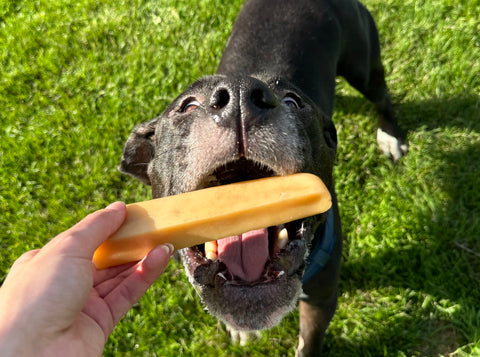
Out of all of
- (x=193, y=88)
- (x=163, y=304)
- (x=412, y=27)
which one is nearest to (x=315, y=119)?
(x=193, y=88)

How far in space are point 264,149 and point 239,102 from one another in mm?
252

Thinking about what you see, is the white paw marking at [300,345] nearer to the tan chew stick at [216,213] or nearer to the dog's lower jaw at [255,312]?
the dog's lower jaw at [255,312]

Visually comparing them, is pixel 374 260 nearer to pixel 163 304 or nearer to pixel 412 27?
pixel 163 304

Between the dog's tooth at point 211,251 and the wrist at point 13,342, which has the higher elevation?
the wrist at point 13,342

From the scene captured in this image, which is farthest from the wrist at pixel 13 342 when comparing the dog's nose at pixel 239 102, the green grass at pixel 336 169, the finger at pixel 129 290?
the green grass at pixel 336 169

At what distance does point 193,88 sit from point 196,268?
3.47 feet

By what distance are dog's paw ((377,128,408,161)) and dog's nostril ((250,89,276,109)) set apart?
9.16 feet

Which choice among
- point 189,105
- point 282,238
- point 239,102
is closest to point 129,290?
point 282,238

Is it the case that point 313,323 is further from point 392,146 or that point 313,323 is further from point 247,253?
point 392,146

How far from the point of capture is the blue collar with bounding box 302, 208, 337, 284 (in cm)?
288

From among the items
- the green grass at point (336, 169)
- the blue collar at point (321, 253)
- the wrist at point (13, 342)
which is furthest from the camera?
the green grass at point (336, 169)

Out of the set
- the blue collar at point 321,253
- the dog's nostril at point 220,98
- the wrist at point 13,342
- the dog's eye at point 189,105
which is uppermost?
the dog's nostril at point 220,98

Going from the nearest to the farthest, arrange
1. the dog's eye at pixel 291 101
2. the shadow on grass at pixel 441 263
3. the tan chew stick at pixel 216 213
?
the tan chew stick at pixel 216 213 < the dog's eye at pixel 291 101 < the shadow on grass at pixel 441 263

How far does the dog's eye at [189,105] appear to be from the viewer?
242 cm
